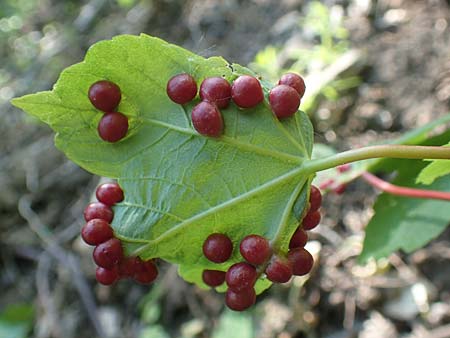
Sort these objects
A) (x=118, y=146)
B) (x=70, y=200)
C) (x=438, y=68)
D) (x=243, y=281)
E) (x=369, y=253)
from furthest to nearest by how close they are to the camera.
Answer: (x=70, y=200), (x=438, y=68), (x=369, y=253), (x=118, y=146), (x=243, y=281)

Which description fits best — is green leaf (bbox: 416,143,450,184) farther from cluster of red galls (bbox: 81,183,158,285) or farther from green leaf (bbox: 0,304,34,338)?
green leaf (bbox: 0,304,34,338)

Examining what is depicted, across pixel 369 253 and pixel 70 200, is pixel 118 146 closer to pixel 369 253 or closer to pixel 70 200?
pixel 369 253

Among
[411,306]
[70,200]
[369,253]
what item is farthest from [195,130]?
[70,200]

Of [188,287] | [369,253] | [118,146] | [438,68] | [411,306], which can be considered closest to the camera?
[118,146]

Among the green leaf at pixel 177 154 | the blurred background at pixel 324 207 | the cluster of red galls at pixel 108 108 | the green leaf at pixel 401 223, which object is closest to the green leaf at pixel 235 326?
the blurred background at pixel 324 207

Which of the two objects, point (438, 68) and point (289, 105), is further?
point (438, 68)

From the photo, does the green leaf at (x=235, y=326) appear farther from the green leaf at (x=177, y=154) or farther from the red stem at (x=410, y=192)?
the green leaf at (x=177, y=154)

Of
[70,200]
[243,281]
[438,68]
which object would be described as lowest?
[70,200]
